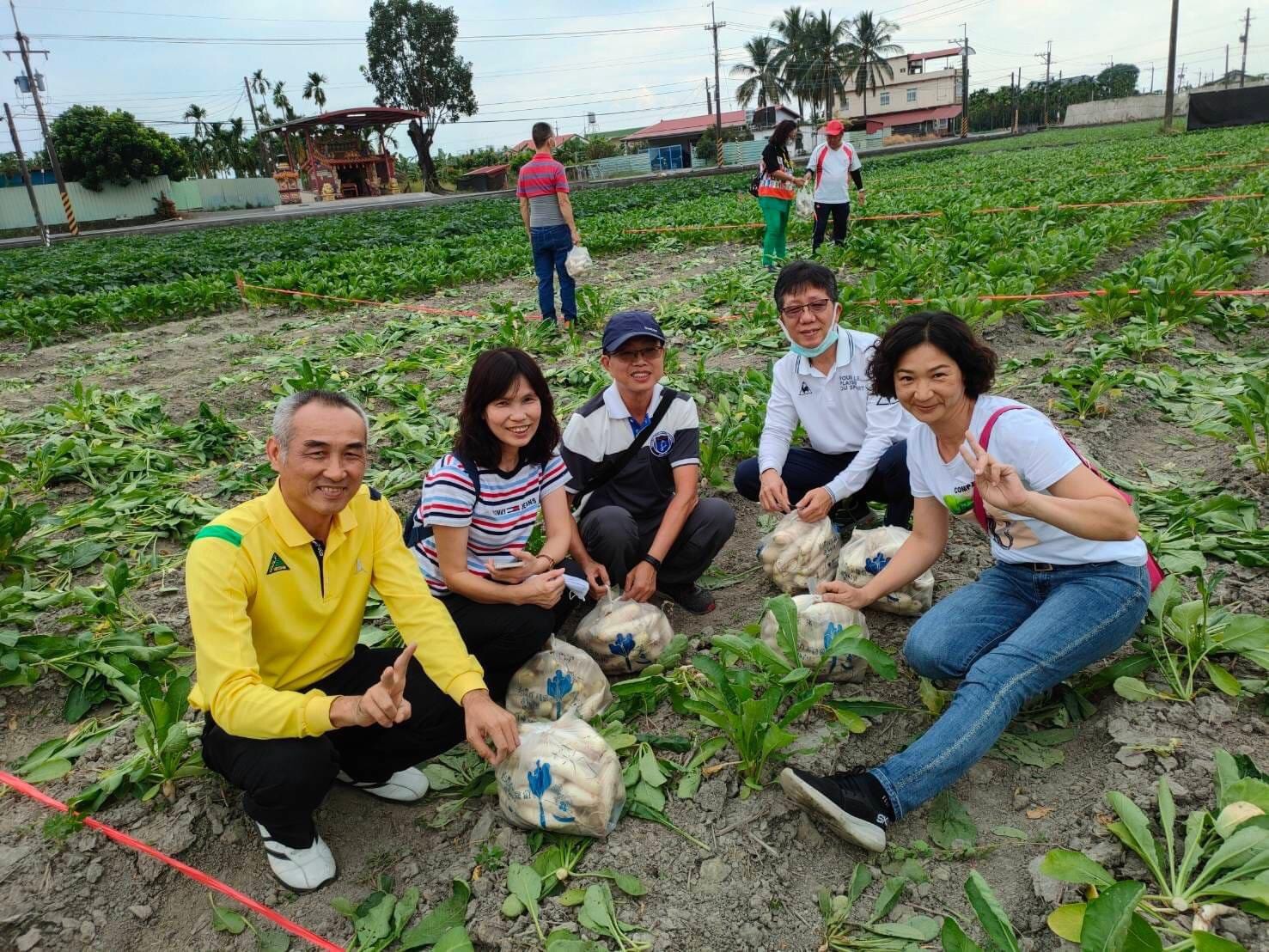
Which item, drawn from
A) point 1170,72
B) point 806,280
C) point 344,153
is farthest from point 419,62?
point 806,280

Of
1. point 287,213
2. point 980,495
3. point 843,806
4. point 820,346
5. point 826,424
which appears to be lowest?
point 843,806

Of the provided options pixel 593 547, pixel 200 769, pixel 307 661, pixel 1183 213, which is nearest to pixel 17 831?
pixel 200 769

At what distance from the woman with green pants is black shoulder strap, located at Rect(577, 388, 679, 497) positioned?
23.2 ft

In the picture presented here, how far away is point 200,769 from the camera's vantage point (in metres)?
2.51

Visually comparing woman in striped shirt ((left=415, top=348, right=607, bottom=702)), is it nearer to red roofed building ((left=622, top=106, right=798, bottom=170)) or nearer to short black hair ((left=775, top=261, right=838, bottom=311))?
short black hair ((left=775, top=261, right=838, bottom=311))

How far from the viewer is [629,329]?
3.01 m

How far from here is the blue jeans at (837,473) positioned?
3.42m

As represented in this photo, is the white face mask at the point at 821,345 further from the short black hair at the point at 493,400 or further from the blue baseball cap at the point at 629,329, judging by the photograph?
the short black hair at the point at 493,400

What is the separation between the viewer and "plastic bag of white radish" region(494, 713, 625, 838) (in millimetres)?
2156

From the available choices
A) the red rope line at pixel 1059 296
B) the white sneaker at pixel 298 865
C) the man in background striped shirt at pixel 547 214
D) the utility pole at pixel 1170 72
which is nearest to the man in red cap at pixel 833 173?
the red rope line at pixel 1059 296

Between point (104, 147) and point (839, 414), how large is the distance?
150 ft

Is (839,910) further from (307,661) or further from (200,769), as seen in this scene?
(200,769)

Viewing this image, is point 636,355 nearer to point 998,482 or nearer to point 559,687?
point 559,687

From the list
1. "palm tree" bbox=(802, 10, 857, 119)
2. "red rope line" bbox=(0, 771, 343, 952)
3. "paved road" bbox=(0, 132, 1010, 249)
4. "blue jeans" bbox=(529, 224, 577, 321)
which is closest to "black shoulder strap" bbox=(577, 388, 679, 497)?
"red rope line" bbox=(0, 771, 343, 952)
